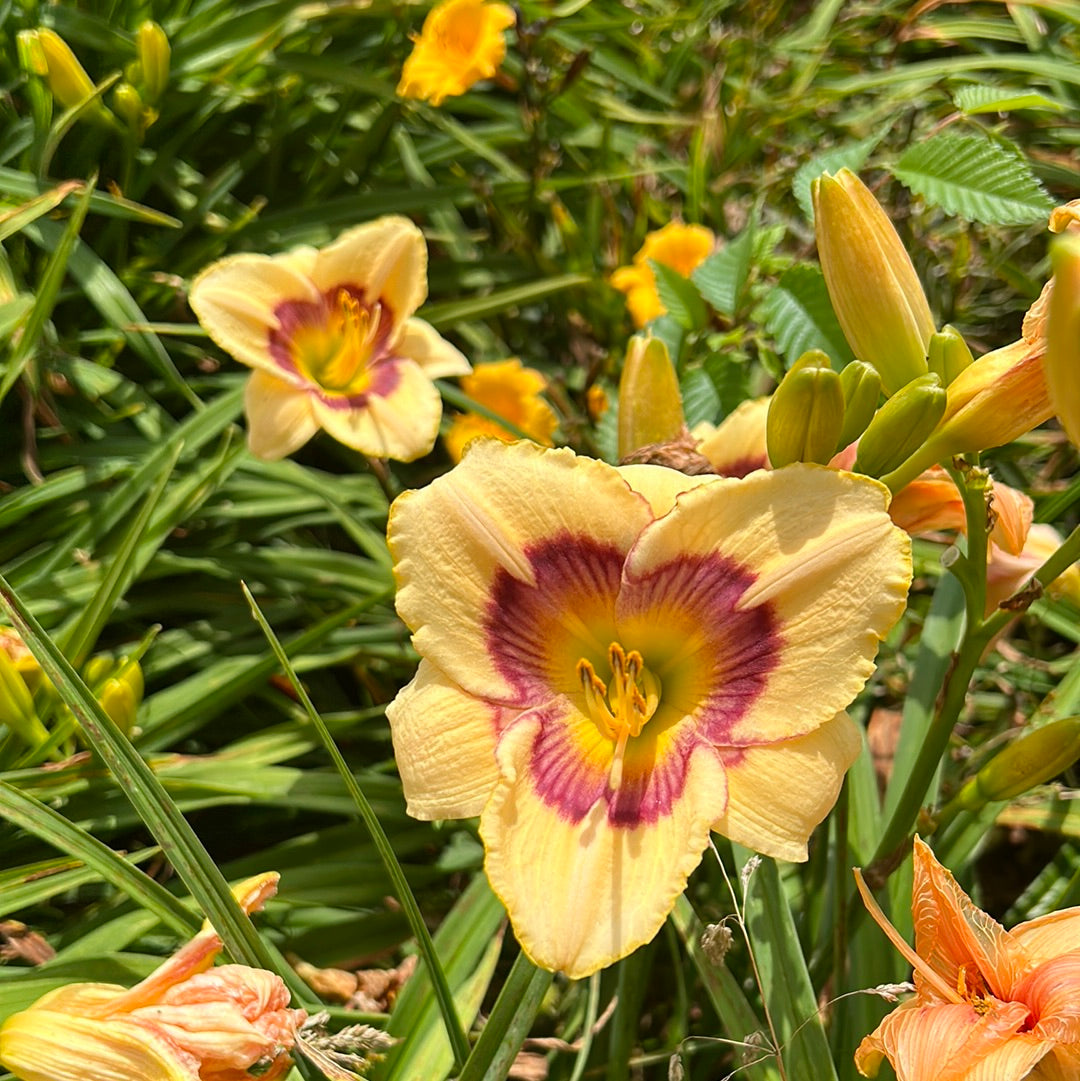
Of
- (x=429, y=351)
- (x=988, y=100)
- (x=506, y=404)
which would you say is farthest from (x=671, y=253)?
(x=988, y=100)

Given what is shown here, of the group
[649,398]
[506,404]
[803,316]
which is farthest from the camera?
[506,404]

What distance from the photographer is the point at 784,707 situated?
0.80 m

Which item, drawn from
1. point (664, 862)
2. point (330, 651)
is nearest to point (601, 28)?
point (330, 651)

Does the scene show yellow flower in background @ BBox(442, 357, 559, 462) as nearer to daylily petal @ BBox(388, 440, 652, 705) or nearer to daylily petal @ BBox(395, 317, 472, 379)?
daylily petal @ BBox(395, 317, 472, 379)

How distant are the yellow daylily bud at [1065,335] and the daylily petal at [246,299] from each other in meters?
0.93

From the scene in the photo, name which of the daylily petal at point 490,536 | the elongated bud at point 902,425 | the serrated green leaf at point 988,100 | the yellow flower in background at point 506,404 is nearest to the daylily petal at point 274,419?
the yellow flower in background at point 506,404

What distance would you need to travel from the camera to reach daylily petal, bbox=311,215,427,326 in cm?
141

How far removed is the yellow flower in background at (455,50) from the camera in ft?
5.59

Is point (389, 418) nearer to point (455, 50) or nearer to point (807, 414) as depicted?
point (807, 414)

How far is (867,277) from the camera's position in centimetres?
89

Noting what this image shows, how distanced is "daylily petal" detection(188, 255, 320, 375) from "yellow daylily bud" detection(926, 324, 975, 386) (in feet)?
2.61

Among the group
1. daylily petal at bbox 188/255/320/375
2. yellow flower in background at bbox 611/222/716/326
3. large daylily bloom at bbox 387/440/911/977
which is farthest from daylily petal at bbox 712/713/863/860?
yellow flower in background at bbox 611/222/716/326

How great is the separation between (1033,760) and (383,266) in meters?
1.01

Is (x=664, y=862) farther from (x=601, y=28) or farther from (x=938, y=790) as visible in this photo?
(x=601, y=28)
